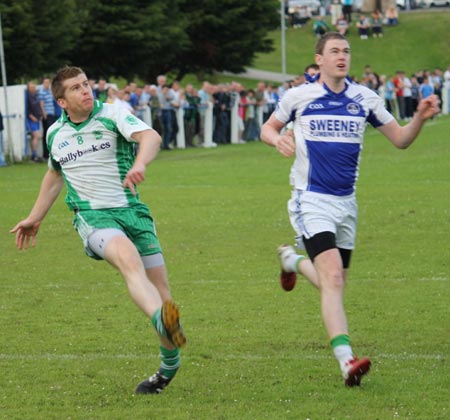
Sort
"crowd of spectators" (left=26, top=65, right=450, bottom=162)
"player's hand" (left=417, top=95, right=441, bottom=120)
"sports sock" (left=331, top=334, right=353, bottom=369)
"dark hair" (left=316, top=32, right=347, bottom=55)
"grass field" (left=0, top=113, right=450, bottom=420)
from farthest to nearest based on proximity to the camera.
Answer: "crowd of spectators" (left=26, top=65, right=450, bottom=162) < "dark hair" (left=316, top=32, right=347, bottom=55) < "player's hand" (left=417, top=95, right=441, bottom=120) < "sports sock" (left=331, top=334, right=353, bottom=369) < "grass field" (left=0, top=113, right=450, bottom=420)

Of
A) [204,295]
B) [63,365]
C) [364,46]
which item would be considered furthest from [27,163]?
[364,46]

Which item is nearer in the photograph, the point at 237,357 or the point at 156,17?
the point at 237,357

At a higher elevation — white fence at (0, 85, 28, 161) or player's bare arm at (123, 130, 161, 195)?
player's bare arm at (123, 130, 161, 195)

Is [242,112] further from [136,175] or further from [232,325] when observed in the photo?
[136,175]

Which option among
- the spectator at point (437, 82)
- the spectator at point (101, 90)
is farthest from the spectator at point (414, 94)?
the spectator at point (101, 90)

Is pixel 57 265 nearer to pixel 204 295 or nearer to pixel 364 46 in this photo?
pixel 204 295

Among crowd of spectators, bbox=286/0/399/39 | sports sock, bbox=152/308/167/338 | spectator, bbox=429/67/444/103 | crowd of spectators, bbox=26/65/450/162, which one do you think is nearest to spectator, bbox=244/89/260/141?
crowd of spectators, bbox=26/65/450/162

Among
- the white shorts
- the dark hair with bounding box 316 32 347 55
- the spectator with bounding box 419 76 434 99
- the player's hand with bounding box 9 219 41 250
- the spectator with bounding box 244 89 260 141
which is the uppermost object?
the dark hair with bounding box 316 32 347 55

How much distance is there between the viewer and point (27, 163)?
30.5m

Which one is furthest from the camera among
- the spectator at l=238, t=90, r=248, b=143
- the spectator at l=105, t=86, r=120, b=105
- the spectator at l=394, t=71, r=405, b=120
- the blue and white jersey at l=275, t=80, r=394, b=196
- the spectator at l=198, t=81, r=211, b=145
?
the spectator at l=394, t=71, r=405, b=120

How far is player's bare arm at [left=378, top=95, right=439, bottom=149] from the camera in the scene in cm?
798

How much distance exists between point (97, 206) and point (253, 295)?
12.4 feet

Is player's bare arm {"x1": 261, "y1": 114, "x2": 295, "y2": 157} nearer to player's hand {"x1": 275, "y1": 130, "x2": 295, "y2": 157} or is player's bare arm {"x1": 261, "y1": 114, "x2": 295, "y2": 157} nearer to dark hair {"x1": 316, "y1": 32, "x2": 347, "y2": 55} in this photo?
player's hand {"x1": 275, "y1": 130, "x2": 295, "y2": 157}

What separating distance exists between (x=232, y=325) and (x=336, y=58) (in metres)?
2.66
